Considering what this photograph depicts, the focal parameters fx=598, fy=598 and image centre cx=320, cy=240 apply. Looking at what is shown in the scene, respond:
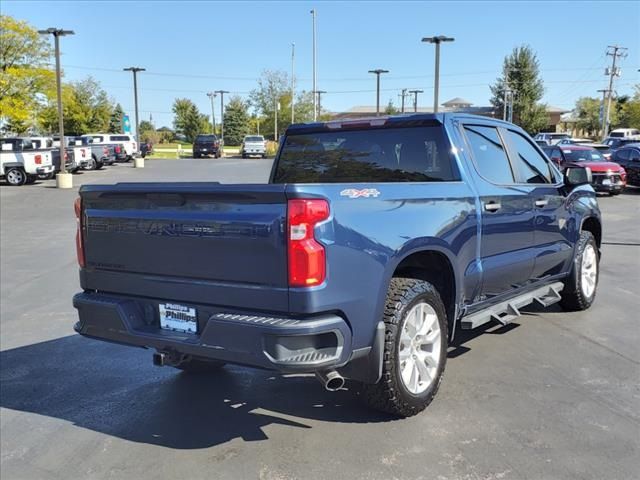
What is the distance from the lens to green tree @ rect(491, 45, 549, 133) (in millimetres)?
69938

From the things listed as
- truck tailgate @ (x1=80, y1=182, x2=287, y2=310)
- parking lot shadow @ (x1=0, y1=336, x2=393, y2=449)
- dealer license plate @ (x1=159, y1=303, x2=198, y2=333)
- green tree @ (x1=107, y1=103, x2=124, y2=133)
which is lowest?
parking lot shadow @ (x1=0, y1=336, x2=393, y2=449)

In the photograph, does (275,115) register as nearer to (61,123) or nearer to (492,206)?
(61,123)

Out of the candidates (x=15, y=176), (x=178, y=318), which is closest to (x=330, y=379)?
(x=178, y=318)

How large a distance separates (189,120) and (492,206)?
287ft

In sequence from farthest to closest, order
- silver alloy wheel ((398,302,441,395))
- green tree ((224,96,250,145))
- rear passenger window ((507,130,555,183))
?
green tree ((224,96,250,145)) → rear passenger window ((507,130,555,183)) → silver alloy wheel ((398,302,441,395))

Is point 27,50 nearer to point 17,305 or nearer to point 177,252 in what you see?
point 17,305

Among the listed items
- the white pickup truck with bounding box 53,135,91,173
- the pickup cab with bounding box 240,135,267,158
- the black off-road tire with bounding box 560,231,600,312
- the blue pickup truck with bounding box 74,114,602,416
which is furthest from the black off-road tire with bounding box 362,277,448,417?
the pickup cab with bounding box 240,135,267,158

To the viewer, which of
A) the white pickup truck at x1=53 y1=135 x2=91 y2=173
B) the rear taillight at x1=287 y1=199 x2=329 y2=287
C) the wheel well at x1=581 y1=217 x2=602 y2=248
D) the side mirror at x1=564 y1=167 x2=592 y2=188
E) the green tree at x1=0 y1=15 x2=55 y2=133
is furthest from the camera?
the green tree at x1=0 y1=15 x2=55 y2=133

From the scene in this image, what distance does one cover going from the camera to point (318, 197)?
122 inches

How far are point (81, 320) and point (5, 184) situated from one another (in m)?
24.9

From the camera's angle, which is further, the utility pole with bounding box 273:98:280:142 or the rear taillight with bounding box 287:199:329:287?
the utility pole with bounding box 273:98:280:142

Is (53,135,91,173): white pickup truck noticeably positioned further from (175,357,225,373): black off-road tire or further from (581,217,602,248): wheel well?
(581,217,602,248): wheel well

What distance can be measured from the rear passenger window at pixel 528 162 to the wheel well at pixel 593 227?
1.09m

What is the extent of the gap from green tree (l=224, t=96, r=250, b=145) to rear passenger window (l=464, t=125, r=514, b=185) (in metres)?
80.9
